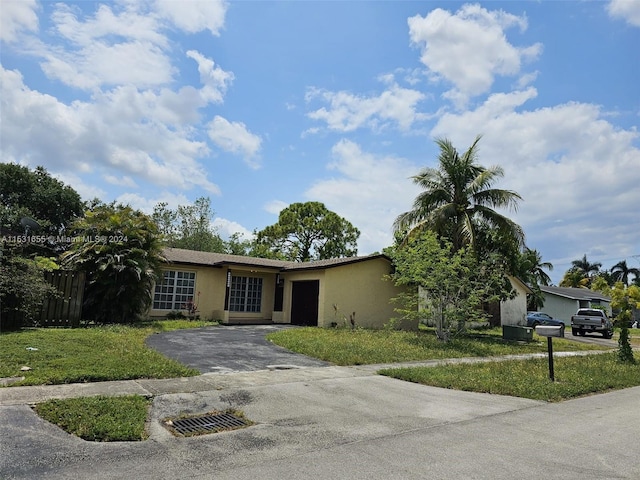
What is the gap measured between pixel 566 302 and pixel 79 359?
4629 centimetres

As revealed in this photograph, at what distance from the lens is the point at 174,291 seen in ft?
64.5

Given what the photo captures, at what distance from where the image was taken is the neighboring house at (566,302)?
42.8 metres

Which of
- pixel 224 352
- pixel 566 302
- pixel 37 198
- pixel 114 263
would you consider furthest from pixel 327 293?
pixel 566 302

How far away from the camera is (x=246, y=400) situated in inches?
254

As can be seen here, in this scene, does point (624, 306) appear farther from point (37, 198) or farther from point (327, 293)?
point (37, 198)

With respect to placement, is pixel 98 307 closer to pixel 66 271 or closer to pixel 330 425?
pixel 66 271

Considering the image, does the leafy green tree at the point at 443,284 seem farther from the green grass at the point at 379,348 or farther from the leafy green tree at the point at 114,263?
the leafy green tree at the point at 114,263

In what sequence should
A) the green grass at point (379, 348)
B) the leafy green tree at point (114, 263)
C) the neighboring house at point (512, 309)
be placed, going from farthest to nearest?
the neighboring house at point (512, 309) < the leafy green tree at point (114, 263) < the green grass at point (379, 348)

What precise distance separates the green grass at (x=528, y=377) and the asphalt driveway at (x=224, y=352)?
255 centimetres

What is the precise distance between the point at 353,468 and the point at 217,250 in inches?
1568

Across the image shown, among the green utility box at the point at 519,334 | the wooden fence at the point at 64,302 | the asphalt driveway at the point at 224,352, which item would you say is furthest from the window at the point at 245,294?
the green utility box at the point at 519,334

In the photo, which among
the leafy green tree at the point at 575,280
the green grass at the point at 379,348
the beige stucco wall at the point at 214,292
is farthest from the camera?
the leafy green tree at the point at 575,280

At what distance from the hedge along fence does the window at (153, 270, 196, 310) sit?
5.21 metres

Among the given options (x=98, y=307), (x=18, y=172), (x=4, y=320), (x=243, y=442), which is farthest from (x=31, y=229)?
(x=18, y=172)
